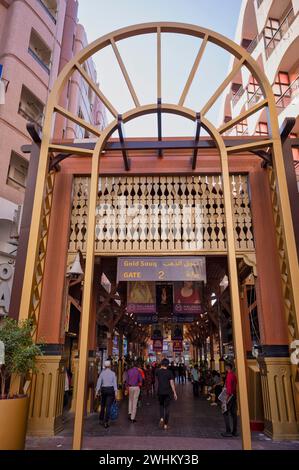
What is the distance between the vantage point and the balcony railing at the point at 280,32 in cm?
1612

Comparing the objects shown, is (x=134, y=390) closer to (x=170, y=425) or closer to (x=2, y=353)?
(x=170, y=425)

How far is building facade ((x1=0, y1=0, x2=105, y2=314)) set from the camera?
1162 centimetres

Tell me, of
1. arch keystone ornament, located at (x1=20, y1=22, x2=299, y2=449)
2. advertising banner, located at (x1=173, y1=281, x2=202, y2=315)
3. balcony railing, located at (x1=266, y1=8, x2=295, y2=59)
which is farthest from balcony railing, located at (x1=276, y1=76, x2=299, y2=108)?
advertising banner, located at (x1=173, y1=281, x2=202, y2=315)

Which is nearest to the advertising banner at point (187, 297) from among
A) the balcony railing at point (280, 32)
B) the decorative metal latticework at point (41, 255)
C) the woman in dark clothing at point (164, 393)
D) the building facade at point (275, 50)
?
the woman in dark clothing at point (164, 393)

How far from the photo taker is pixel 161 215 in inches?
329

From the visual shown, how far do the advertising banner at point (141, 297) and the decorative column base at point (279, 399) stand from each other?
4.92 metres

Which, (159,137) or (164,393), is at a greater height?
(159,137)

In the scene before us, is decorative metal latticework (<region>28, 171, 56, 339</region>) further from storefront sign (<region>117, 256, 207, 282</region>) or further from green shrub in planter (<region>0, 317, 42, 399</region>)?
storefront sign (<region>117, 256, 207, 282</region>)

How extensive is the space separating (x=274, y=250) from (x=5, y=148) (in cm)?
1010

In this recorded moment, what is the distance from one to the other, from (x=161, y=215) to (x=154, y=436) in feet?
16.4

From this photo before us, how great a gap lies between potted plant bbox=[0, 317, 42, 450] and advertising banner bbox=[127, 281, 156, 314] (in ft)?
17.7

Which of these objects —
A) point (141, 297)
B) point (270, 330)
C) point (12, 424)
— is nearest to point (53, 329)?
point (12, 424)

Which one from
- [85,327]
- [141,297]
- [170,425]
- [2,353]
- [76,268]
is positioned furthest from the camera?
[141,297]
